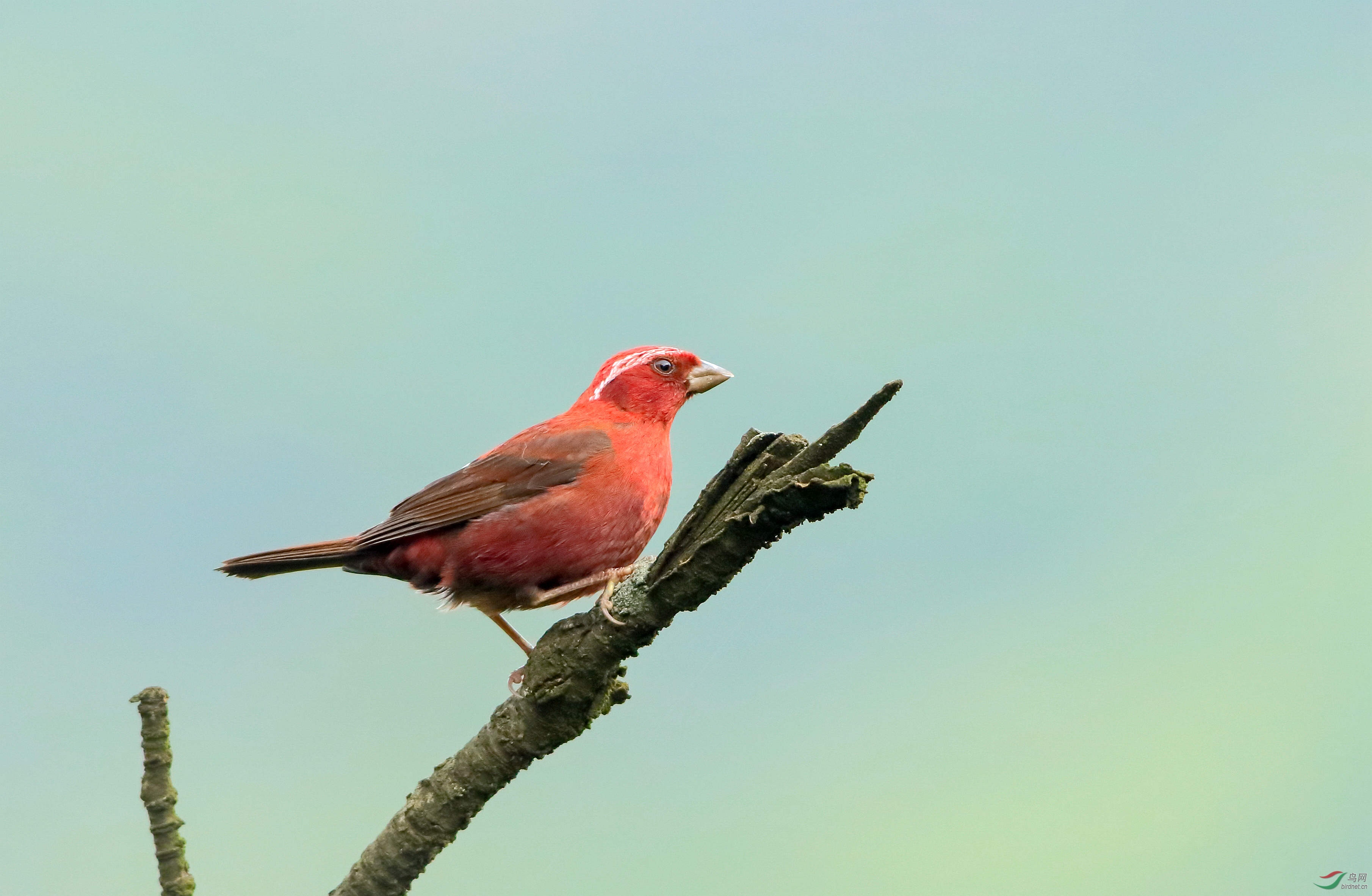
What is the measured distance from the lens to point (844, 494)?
4.34 m

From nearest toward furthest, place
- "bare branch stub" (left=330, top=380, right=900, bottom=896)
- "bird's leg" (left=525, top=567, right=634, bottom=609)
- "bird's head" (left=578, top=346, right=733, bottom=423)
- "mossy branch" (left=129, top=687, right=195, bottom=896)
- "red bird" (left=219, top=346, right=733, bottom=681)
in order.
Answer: "bare branch stub" (left=330, top=380, right=900, bottom=896) → "mossy branch" (left=129, top=687, right=195, bottom=896) → "bird's leg" (left=525, top=567, right=634, bottom=609) → "red bird" (left=219, top=346, right=733, bottom=681) → "bird's head" (left=578, top=346, right=733, bottom=423)

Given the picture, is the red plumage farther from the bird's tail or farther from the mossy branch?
the mossy branch

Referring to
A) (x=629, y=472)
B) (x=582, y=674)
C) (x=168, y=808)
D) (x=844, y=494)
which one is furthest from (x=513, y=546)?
(x=844, y=494)

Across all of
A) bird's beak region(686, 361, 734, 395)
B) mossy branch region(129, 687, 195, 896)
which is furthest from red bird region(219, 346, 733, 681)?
mossy branch region(129, 687, 195, 896)

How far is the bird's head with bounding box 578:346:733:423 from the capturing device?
22.7ft

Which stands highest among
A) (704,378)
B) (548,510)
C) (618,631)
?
(704,378)

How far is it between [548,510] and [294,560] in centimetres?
150

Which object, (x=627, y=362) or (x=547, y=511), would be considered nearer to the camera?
(x=547, y=511)

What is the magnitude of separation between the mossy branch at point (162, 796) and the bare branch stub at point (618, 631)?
883 mm

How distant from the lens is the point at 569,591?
619 cm

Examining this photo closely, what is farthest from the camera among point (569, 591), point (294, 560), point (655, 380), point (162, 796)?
point (655, 380)

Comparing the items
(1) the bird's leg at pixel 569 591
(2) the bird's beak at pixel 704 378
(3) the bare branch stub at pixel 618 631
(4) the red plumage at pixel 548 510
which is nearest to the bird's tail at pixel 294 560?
(4) the red plumage at pixel 548 510

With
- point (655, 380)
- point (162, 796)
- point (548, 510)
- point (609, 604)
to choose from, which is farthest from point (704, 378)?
point (162, 796)

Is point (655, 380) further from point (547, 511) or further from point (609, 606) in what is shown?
point (609, 606)
